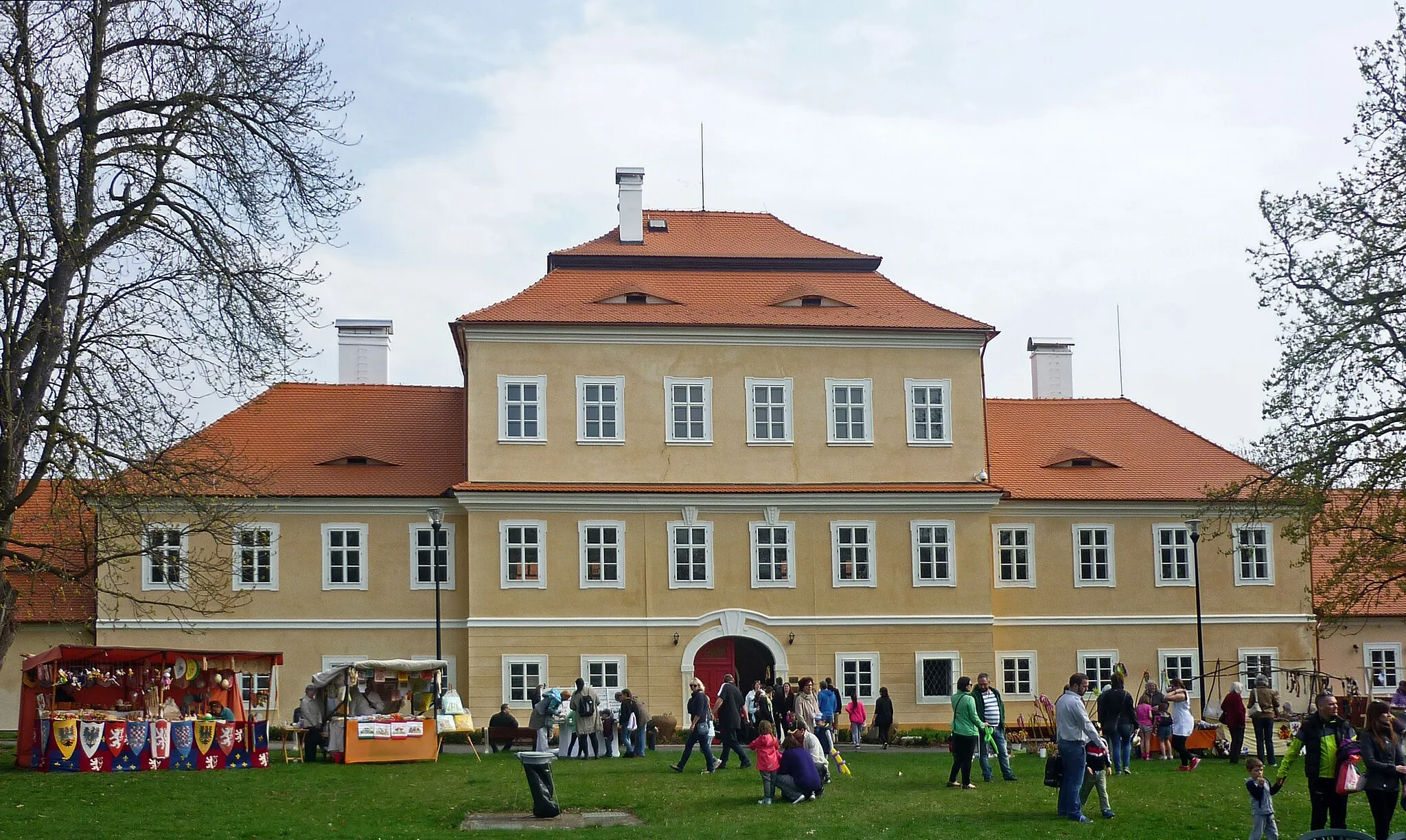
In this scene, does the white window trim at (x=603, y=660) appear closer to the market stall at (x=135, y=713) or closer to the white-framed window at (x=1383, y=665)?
the market stall at (x=135, y=713)

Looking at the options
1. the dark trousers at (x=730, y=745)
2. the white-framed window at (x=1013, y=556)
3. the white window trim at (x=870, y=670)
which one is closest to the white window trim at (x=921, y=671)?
the white window trim at (x=870, y=670)

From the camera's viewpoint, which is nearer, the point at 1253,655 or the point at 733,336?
the point at 733,336

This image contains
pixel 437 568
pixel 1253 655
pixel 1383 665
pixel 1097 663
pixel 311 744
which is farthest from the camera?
pixel 1383 665

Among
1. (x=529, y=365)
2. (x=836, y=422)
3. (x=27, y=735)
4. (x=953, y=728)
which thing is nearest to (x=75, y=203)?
(x=27, y=735)

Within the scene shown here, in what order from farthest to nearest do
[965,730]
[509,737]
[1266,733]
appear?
[509,737]
[1266,733]
[965,730]

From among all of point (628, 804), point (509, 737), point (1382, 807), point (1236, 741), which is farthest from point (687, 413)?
point (1382, 807)

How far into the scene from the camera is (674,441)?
39.3 m

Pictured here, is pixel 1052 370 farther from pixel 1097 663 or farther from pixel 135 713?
pixel 135 713

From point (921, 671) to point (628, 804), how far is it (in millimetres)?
19273

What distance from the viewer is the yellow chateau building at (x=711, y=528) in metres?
38.5

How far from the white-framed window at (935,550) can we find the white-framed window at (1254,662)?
837cm

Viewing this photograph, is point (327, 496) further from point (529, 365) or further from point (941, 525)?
point (941, 525)

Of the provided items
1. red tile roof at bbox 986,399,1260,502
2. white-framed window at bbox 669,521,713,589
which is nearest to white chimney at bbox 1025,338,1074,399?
red tile roof at bbox 986,399,1260,502

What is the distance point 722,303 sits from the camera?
133 ft
